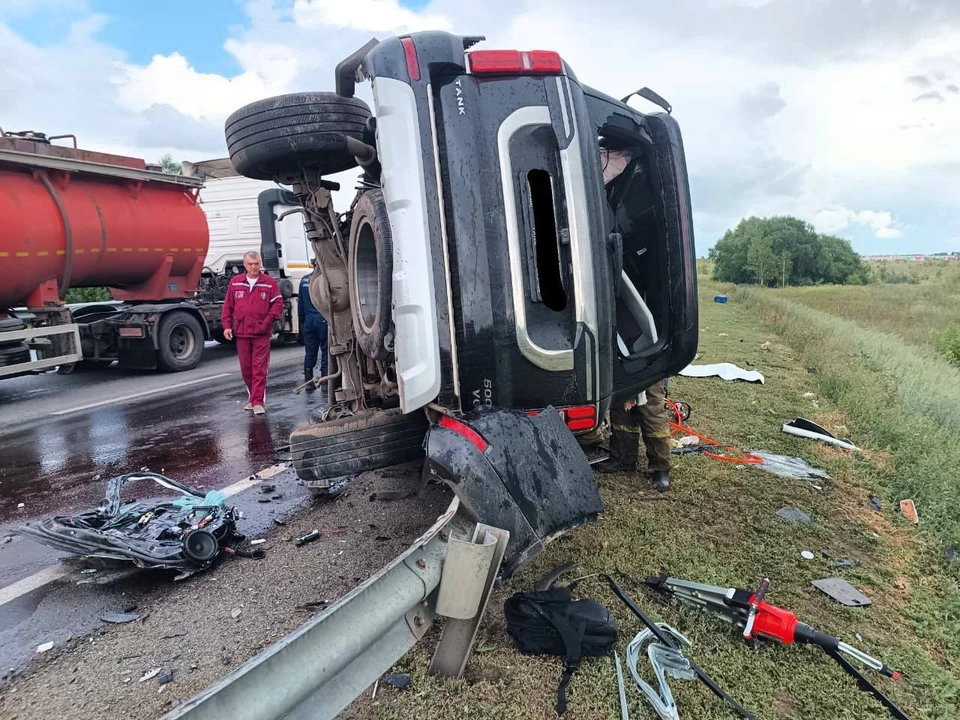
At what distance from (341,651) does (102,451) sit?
4.71 meters

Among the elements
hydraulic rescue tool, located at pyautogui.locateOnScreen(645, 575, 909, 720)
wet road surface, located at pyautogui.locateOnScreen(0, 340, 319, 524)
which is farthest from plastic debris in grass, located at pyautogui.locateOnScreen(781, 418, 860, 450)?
wet road surface, located at pyautogui.locateOnScreen(0, 340, 319, 524)

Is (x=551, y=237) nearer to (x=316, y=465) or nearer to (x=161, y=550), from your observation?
(x=316, y=465)

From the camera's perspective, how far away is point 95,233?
26.9 feet

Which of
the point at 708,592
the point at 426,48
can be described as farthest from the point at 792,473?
the point at 426,48

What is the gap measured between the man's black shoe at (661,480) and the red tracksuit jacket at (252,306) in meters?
4.12

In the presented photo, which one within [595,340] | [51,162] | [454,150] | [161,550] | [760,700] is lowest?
[760,700]

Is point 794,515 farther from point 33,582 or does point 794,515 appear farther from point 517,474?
point 33,582

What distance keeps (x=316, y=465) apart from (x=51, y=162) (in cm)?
721

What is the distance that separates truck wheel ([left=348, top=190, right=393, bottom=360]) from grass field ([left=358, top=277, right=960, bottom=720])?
127cm

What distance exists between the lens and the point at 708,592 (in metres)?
2.51

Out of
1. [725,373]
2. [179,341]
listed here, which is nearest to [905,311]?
[725,373]

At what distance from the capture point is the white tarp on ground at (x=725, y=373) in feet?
24.2

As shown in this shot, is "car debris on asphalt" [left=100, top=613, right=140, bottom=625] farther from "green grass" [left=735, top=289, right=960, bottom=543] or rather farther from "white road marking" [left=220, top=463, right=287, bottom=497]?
"green grass" [left=735, top=289, right=960, bottom=543]

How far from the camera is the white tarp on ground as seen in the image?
7.37 m
